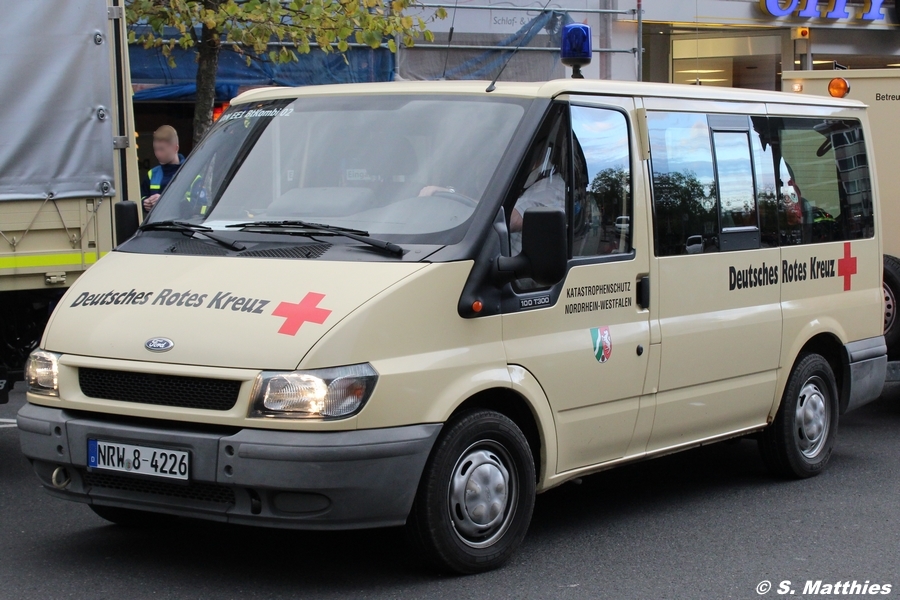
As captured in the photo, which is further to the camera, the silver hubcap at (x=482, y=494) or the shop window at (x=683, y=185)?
the shop window at (x=683, y=185)

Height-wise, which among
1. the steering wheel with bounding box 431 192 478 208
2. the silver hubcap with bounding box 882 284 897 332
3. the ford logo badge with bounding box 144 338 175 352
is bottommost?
the silver hubcap with bounding box 882 284 897 332

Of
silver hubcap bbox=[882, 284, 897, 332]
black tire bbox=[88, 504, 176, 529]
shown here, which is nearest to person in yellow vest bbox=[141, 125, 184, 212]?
black tire bbox=[88, 504, 176, 529]

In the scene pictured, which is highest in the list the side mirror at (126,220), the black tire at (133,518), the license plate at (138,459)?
the side mirror at (126,220)

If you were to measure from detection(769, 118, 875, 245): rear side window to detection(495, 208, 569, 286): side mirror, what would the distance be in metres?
2.41

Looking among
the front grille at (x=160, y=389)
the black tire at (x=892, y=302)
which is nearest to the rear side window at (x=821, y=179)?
the black tire at (x=892, y=302)

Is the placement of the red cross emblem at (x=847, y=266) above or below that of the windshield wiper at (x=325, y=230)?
below

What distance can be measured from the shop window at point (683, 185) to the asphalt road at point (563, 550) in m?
1.41

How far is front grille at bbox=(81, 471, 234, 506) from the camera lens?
5004mm

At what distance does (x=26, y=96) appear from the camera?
302 inches

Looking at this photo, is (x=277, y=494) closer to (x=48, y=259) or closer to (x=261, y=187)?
(x=261, y=187)

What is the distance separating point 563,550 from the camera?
19.5ft

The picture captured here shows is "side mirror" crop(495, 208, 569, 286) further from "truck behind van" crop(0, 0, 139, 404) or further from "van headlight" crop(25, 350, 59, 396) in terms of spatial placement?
"truck behind van" crop(0, 0, 139, 404)

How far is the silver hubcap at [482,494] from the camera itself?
532cm

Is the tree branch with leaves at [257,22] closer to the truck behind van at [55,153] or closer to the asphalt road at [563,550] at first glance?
the truck behind van at [55,153]
